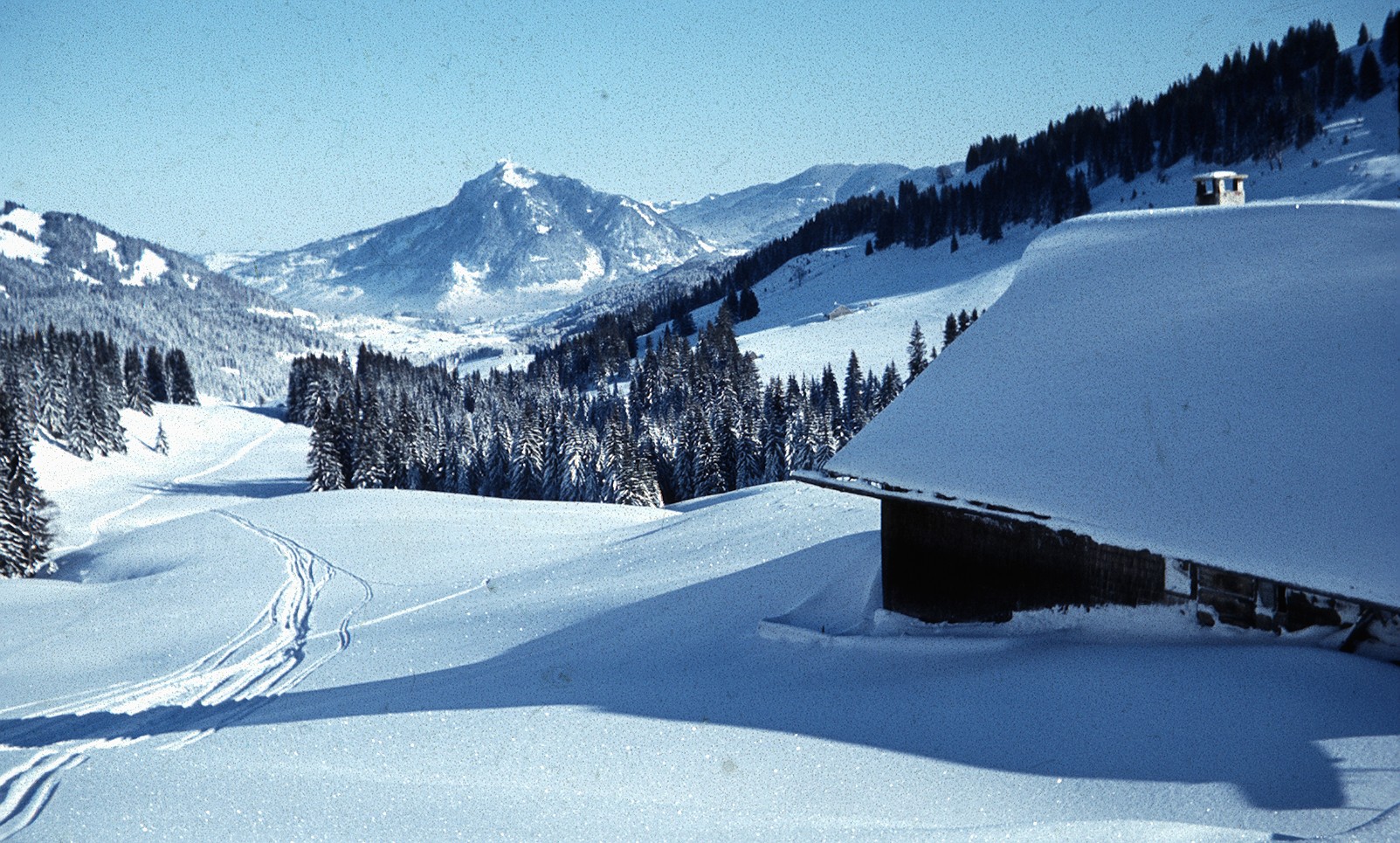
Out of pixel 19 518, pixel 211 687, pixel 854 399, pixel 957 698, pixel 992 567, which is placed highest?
pixel 992 567

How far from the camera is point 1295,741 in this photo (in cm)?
646

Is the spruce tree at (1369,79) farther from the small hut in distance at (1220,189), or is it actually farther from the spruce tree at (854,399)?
the small hut in distance at (1220,189)

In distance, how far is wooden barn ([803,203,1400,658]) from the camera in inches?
297

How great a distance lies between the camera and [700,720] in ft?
29.8

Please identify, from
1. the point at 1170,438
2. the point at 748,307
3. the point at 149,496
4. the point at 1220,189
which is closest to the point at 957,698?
the point at 1170,438

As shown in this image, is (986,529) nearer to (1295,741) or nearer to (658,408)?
(1295,741)

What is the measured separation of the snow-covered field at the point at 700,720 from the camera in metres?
6.44

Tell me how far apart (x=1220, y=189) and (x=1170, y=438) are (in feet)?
20.1

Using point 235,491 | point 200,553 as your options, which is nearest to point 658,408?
point 235,491

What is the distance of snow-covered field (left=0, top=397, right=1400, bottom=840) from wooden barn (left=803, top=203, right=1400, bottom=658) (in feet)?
1.80

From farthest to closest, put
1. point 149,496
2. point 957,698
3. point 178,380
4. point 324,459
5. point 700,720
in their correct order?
1. point 178,380
2. point 149,496
3. point 324,459
4. point 700,720
5. point 957,698

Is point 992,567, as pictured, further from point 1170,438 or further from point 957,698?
point 1170,438

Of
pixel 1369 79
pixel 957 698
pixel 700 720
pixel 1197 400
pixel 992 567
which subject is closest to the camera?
pixel 957 698

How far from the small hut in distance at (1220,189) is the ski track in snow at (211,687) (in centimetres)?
1665
